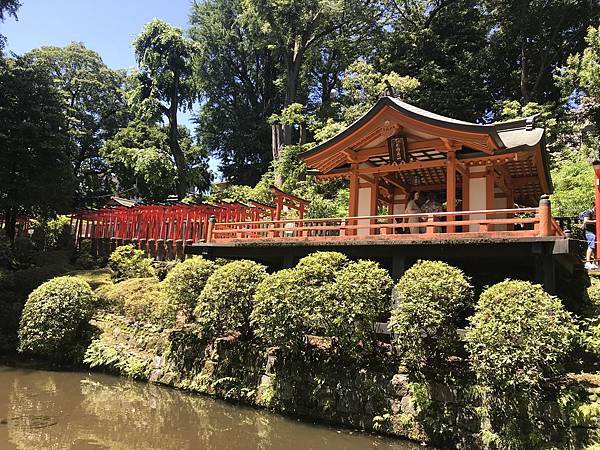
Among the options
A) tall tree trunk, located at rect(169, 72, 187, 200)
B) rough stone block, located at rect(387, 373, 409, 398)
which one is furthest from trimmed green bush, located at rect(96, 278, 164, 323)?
tall tree trunk, located at rect(169, 72, 187, 200)

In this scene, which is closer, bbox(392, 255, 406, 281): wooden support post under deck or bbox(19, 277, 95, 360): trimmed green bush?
bbox(392, 255, 406, 281): wooden support post under deck

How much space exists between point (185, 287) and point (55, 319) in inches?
161

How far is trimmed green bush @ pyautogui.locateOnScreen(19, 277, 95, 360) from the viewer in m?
11.9

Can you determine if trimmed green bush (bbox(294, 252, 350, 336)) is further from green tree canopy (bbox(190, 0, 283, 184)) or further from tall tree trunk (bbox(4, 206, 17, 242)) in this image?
green tree canopy (bbox(190, 0, 283, 184))

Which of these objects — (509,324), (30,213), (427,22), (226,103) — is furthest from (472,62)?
(30,213)

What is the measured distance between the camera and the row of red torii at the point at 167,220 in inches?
650

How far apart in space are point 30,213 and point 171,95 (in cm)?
1401

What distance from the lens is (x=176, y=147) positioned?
30.9 metres

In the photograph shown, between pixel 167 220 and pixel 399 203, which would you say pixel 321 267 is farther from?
pixel 167 220

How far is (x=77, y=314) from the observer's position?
1220cm

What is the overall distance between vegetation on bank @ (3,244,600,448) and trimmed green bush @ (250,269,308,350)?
0.09 feet

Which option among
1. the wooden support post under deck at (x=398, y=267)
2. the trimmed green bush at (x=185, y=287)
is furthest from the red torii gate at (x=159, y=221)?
the wooden support post under deck at (x=398, y=267)

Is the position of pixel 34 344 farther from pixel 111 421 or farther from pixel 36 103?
pixel 36 103

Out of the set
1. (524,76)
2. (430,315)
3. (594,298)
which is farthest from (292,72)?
(430,315)
